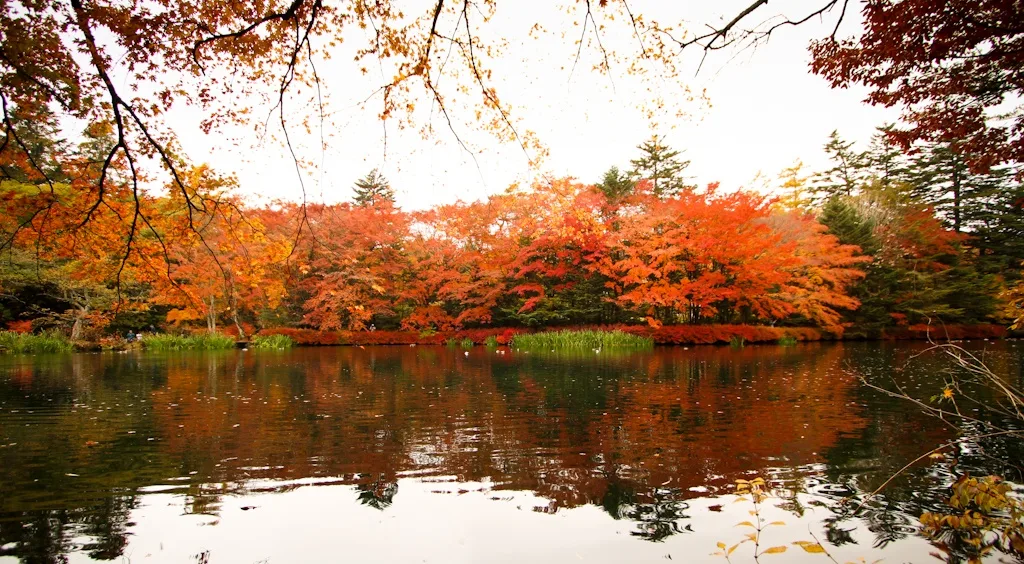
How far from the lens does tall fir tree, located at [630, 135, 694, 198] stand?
106ft

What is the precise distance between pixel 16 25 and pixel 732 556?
23.2 feet

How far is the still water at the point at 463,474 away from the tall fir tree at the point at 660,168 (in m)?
25.0

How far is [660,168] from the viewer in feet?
108

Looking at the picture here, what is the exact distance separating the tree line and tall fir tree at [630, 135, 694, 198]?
4.60 metres

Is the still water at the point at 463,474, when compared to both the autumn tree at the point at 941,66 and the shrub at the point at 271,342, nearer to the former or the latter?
the autumn tree at the point at 941,66

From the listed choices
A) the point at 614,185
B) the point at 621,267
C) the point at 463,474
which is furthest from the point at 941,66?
the point at 614,185

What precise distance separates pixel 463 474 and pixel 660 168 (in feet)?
104

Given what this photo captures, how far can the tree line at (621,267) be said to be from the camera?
21859 millimetres

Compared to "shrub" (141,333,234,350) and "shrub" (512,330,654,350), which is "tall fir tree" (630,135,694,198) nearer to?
"shrub" (512,330,654,350)

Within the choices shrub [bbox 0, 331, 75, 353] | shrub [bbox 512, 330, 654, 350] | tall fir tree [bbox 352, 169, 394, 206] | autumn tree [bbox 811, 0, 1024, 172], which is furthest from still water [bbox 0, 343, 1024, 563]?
tall fir tree [bbox 352, 169, 394, 206]

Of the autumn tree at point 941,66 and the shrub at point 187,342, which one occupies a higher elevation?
the autumn tree at point 941,66

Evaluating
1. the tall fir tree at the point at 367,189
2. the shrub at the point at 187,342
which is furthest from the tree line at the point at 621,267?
the tall fir tree at the point at 367,189

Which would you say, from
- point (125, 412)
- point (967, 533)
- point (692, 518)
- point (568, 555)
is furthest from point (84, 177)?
point (967, 533)

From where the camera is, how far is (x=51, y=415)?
6902 millimetres
